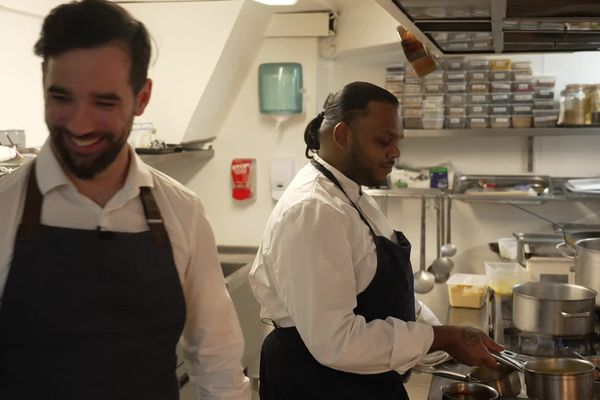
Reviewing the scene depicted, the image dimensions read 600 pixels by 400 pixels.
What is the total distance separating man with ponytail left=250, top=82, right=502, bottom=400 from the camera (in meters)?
1.81

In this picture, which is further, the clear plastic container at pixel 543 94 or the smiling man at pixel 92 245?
the clear plastic container at pixel 543 94

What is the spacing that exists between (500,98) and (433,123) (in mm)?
343

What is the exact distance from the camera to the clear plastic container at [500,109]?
12.6 ft

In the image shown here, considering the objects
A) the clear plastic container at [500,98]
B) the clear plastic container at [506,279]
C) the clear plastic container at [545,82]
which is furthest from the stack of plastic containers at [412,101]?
the clear plastic container at [506,279]

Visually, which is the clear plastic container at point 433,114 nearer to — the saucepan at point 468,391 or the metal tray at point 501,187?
the metal tray at point 501,187

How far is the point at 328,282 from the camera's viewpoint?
1.79m

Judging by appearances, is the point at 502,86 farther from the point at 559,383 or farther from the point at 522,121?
the point at 559,383

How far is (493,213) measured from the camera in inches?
162

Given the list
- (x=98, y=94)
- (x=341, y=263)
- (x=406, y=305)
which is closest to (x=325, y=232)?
(x=341, y=263)

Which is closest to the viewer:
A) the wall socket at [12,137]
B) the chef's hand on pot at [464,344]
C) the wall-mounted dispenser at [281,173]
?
the chef's hand on pot at [464,344]

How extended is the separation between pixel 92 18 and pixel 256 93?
117 inches

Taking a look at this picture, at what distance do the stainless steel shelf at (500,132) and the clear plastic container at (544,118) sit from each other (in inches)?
1.6

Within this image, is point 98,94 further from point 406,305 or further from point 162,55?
point 162,55

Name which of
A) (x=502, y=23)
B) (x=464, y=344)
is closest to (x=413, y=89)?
(x=502, y=23)
